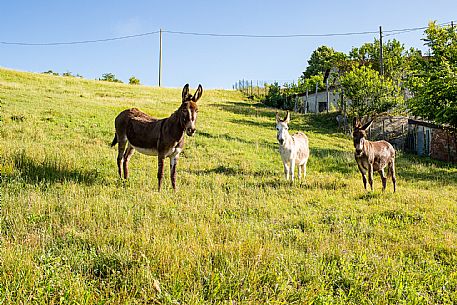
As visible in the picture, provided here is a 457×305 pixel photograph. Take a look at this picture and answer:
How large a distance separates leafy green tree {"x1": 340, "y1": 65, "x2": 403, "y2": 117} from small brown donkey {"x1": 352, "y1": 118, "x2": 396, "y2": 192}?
18.5m

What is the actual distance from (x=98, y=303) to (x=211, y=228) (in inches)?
94.2

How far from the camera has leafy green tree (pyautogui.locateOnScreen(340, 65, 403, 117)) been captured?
2833 cm

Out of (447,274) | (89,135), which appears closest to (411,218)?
(447,274)

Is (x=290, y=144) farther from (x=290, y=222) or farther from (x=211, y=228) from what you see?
(x=211, y=228)

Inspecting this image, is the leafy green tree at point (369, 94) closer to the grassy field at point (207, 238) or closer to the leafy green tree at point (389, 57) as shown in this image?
the leafy green tree at point (389, 57)

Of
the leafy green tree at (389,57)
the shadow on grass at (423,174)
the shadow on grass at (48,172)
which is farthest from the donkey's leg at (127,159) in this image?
the leafy green tree at (389,57)

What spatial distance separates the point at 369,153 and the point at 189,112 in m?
5.74

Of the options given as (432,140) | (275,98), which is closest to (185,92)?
(432,140)

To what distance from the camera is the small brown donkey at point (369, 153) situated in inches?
378

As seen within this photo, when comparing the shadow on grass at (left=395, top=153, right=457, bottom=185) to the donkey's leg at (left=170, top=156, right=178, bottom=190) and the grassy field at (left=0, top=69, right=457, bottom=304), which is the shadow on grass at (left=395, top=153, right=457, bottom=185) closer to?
the grassy field at (left=0, top=69, right=457, bottom=304)

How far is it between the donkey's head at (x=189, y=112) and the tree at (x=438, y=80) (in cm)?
1637

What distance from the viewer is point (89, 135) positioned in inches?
559

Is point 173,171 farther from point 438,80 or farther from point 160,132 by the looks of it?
point 438,80

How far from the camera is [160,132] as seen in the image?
8.41m
